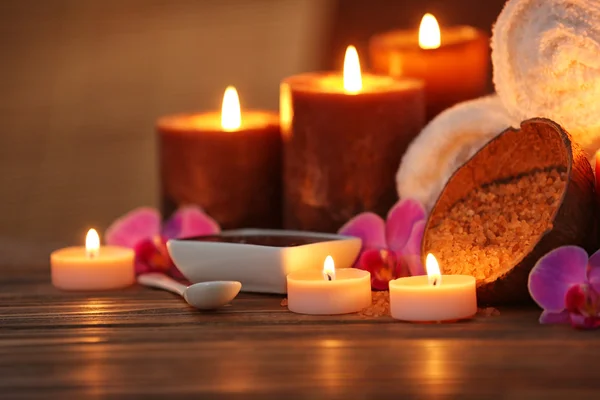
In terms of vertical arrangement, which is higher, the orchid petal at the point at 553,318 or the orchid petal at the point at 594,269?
the orchid petal at the point at 594,269

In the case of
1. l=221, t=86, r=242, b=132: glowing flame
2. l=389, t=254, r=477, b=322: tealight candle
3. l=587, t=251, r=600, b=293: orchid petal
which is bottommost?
l=389, t=254, r=477, b=322: tealight candle

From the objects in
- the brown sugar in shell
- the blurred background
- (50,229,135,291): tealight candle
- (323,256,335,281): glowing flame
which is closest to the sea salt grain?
the brown sugar in shell

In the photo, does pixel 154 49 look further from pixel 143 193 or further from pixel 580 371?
pixel 580 371

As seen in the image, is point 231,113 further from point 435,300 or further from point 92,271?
point 435,300

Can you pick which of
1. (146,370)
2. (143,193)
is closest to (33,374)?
(146,370)

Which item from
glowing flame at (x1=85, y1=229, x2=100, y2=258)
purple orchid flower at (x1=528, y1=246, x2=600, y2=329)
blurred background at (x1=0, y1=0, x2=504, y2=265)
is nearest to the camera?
purple orchid flower at (x1=528, y1=246, x2=600, y2=329)

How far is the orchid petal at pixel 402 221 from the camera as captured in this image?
107cm

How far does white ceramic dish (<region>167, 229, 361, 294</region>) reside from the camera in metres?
0.98

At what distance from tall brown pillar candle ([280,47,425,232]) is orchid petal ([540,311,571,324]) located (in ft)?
0.98

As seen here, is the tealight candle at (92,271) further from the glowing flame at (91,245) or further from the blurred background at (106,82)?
the blurred background at (106,82)

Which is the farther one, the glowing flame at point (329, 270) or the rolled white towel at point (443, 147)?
the rolled white towel at point (443, 147)

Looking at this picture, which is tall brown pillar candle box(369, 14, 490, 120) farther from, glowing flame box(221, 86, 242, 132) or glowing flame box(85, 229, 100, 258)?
glowing flame box(85, 229, 100, 258)

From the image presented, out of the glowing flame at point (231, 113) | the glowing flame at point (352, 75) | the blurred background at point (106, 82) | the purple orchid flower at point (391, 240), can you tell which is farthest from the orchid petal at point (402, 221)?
the blurred background at point (106, 82)

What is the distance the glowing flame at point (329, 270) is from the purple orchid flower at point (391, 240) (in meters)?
→ 0.09
